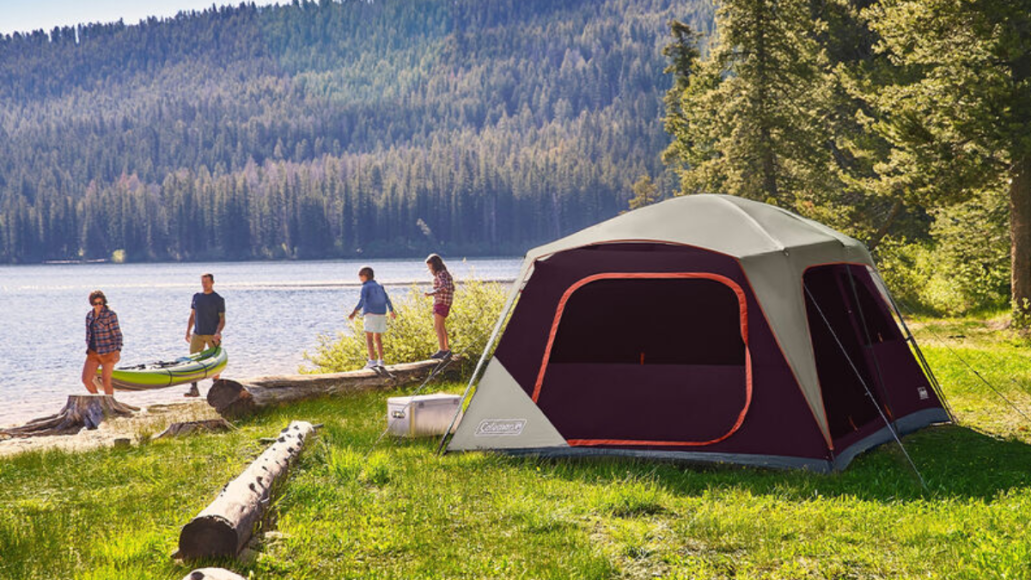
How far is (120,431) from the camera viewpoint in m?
12.3

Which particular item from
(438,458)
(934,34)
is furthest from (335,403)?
(934,34)

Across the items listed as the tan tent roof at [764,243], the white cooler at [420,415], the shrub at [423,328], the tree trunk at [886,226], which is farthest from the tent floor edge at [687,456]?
the tree trunk at [886,226]

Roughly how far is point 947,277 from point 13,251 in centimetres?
15775

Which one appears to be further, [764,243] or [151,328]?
[151,328]

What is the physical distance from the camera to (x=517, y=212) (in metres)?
156

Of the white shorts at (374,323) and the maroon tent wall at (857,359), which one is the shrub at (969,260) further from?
the white shorts at (374,323)

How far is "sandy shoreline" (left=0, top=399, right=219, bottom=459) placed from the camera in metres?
11.0

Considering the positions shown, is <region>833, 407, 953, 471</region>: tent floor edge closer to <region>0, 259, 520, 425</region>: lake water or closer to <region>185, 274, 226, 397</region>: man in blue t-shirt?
<region>0, 259, 520, 425</region>: lake water

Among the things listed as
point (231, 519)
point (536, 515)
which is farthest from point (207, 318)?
point (231, 519)

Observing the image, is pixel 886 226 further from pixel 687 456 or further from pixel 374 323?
pixel 687 456

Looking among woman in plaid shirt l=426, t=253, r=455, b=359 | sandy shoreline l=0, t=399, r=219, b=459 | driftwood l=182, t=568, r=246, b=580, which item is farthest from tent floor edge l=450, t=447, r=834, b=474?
woman in plaid shirt l=426, t=253, r=455, b=359

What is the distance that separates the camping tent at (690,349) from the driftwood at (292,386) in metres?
4.53

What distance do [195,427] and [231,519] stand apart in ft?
20.2

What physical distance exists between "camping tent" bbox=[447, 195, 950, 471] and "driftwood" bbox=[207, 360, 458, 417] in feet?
14.9
